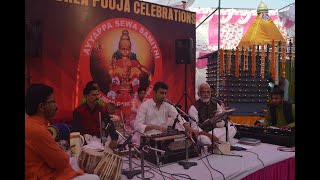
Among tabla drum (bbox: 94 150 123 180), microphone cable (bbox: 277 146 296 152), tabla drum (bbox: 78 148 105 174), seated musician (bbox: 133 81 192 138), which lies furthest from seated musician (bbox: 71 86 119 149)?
microphone cable (bbox: 277 146 296 152)

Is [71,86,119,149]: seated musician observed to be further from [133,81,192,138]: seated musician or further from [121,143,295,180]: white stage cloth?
[121,143,295,180]: white stage cloth

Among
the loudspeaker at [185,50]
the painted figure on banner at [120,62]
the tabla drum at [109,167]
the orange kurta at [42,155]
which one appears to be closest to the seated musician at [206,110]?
the loudspeaker at [185,50]

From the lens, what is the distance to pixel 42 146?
212 centimetres

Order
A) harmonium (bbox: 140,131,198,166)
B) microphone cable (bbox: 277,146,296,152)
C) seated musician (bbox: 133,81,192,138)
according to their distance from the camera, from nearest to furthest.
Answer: harmonium (bbox: 140,131,198,166) → microphone cable (bbox: 277,146,296,152) → seated musician (bbox: 133,81,192,138)

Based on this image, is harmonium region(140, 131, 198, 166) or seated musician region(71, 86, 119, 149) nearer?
harmonium region(140, 131, 198, 166)

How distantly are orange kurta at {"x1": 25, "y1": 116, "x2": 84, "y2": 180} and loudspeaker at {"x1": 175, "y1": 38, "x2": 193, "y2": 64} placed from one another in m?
2.77

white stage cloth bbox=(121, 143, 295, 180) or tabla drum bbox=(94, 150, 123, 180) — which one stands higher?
tabla drum bbox=(94, 150, 123, 180)

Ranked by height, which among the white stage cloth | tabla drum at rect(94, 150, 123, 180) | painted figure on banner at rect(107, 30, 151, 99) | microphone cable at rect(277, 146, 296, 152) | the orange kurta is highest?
painted figure on banner at rect(107, 30, 151, 99)

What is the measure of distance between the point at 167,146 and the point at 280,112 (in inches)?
99.2

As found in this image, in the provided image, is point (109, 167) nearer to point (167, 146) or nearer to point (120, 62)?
point (167, 146)

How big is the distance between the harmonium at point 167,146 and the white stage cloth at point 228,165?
65mm

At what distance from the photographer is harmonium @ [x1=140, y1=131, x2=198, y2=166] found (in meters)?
3.13

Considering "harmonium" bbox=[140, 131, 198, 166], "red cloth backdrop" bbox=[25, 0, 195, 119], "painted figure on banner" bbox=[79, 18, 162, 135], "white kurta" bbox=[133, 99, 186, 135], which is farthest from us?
"painted figure on banner" bbox=[79, 18, 162, 135]
